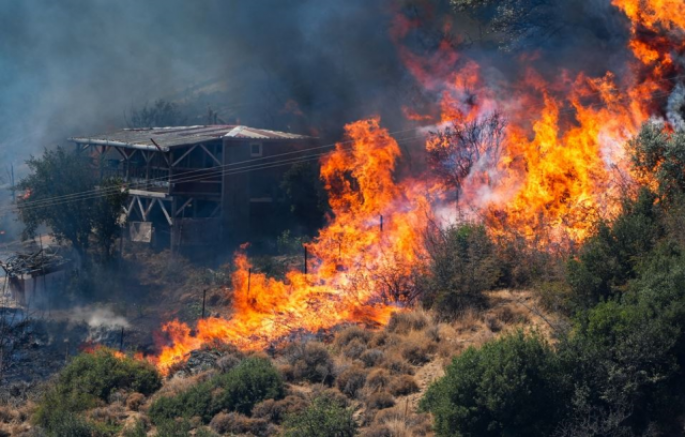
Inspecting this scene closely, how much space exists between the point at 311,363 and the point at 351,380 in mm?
1357

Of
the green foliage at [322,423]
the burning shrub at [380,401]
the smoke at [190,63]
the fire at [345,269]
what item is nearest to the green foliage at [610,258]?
the burning shrub at [380,401]

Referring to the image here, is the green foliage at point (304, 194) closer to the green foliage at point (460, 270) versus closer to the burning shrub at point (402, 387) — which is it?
the green foliage at point (460, 270)

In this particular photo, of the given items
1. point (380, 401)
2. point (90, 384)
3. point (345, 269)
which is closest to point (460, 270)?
point (345, 269)

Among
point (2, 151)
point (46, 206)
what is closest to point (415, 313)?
point (46, 206)

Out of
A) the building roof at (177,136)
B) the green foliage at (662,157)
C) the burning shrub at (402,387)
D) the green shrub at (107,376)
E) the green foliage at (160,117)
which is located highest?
the green foliage at (160,117)

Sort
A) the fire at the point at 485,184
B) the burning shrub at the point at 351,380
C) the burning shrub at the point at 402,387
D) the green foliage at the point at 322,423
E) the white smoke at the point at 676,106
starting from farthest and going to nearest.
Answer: the white smoke at the point at 676,106 < the fire at the point at 485,184 < the burning shrub at the point at 351,380 < the burning shrub at the point at 402,387 < the green foliage at the point at 322,423

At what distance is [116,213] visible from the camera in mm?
32562

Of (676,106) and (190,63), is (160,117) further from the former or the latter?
(676,106)

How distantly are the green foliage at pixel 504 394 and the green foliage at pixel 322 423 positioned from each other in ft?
6.02

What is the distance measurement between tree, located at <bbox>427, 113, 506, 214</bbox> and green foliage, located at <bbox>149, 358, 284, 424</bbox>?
441 inches

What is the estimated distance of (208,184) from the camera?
34.7m

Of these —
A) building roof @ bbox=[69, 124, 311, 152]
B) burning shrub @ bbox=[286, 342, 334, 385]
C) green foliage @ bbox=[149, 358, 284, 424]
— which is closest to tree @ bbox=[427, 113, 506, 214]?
building roof @ bbox=[69, 124, 311, 152]

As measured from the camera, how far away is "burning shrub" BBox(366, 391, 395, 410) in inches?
645

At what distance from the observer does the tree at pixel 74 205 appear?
3231 centimetres
